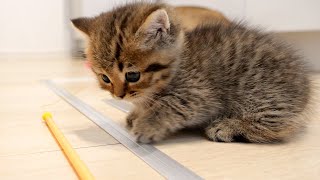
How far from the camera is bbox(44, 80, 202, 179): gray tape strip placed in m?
0.76

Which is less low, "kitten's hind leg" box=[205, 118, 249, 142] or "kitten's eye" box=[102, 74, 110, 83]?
"kitten's eye" box=[102, 74, 110, 83]

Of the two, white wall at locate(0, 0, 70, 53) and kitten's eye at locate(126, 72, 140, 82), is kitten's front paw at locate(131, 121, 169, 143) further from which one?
white wall at locate(0, 0, 70, 53)

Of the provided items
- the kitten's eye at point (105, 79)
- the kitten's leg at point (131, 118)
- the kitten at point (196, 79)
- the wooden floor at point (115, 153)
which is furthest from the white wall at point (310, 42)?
the kitten's eye at point (105, 79)

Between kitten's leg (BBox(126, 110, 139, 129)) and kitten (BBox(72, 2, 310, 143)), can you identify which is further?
kitten's leg (BBox(126, 110, 139, 129))

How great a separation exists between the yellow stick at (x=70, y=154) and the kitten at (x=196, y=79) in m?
0.16

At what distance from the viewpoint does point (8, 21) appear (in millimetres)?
2922

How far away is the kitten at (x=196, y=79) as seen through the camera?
891mm

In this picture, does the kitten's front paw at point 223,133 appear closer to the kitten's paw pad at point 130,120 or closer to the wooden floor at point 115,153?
the wooden floor at point 115,153

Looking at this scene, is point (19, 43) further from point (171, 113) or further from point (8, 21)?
point (171, 113)

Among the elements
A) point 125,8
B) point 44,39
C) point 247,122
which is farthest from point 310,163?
point 44,39

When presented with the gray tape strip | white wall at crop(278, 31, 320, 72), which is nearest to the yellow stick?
the gray tape strip

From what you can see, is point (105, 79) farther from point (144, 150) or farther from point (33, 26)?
point (33, 26)

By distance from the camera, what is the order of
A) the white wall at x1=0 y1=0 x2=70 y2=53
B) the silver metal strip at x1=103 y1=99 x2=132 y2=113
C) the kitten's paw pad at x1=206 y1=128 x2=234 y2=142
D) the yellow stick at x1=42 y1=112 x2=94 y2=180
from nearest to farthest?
the yellow stick at x1=42 y1=112 x2=94 y2=180, the kitten's paw pad at x1=206 y1=128 x2=234 y2=142, the silver metal strip at x1=103 y1=99 x2=132 y2=113, the white wall at x1=0 y1=0 x2=70 y2=53

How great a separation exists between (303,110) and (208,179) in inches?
16.4
